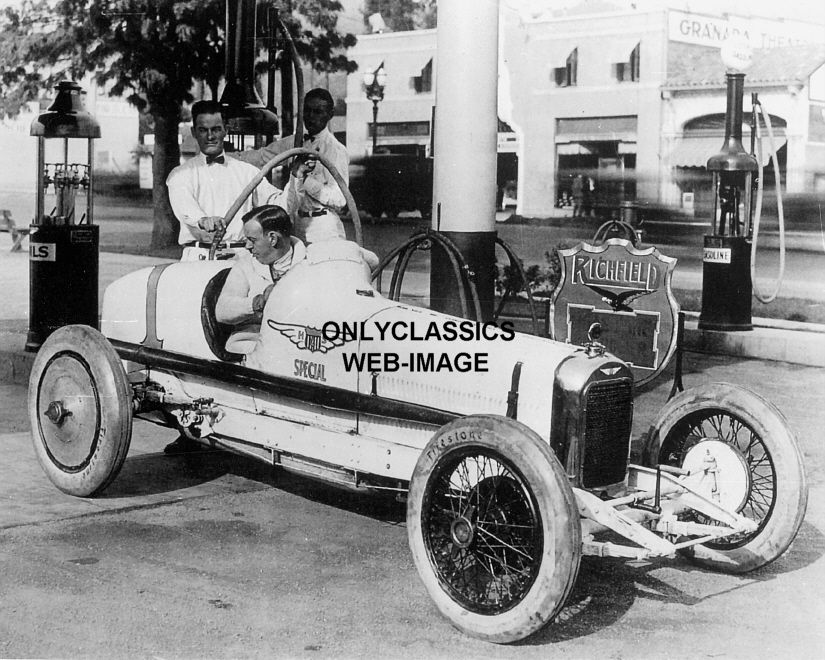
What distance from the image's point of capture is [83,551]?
4785 mm

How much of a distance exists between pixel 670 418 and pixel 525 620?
57.8 inches

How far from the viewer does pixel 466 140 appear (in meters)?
7.07

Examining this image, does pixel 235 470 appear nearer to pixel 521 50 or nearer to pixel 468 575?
pixel 468 575

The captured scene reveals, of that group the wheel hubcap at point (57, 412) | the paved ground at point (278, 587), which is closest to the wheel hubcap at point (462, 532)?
the paved ground at point (278, 587)

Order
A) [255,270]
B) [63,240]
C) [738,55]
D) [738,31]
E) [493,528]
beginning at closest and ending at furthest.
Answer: [493,528]
[255,270]
[63,240]
[738,55]
[738,31]

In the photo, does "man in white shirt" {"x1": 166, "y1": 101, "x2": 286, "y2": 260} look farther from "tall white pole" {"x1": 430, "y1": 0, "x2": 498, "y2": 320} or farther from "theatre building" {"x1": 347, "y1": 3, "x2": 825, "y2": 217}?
"theatre building" {"x1": 347, "y1": 3, "x2": 825, "y2": 217}

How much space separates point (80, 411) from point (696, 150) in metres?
12.3

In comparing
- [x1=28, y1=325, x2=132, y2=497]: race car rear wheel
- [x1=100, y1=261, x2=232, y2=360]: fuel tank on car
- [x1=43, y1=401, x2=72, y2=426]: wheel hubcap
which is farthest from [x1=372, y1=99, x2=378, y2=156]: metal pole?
[x1=43, y1=401, x2=72, y2=426]: wheel hubcap

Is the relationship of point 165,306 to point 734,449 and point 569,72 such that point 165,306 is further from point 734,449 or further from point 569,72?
point 569,72

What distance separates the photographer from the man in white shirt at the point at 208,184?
21.5 feet

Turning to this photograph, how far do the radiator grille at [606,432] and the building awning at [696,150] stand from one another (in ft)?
38.3

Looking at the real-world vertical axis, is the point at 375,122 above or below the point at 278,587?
above

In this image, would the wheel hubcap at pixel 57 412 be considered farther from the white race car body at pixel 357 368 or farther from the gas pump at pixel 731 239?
the gas pump at pixel 731 239

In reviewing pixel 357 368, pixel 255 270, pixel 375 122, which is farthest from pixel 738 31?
pixel 357 368
